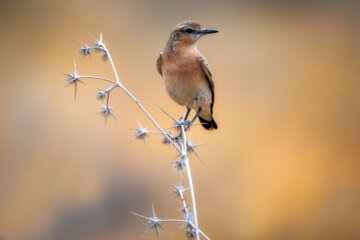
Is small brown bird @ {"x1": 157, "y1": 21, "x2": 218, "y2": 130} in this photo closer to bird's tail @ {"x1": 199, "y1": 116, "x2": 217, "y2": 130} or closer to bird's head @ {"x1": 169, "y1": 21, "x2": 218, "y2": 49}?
bird's head @ {"x1": 169, "y1": 21, "x2": 218, "y2": 49}

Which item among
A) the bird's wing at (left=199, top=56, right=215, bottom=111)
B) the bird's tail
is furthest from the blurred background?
the bird's wing at (left=199, top=56, right=215, bottom=111)

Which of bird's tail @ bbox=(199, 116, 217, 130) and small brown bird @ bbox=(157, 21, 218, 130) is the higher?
small brown bird @ bbox=(157, 21, 218, 130)

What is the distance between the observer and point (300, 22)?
9.00 m

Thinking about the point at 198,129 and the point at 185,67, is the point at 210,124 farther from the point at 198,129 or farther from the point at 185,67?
the point at 198,129

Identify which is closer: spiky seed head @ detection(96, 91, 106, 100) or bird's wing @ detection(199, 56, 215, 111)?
spiky seed head @ detection(96, 91, 106, 100)

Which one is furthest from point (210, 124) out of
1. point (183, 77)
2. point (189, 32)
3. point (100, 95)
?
point (100, 95)

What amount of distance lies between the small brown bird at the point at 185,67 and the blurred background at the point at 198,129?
6.09 feet

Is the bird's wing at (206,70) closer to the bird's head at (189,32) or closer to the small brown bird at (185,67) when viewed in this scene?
the small brown bird at (185,67)

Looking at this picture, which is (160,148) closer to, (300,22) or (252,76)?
(252,76)

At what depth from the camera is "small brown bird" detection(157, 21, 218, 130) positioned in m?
5.00

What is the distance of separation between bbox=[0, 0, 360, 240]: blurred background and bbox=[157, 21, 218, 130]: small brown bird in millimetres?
1855

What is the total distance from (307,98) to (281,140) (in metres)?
1.00

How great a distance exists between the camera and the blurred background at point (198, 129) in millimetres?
6992

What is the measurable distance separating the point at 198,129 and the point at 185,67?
2.70 m
